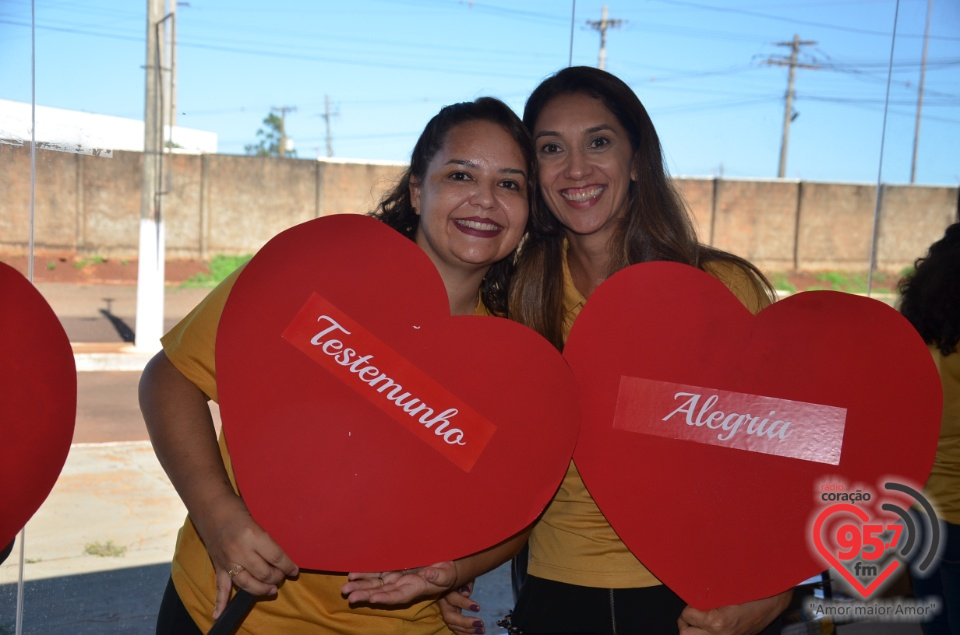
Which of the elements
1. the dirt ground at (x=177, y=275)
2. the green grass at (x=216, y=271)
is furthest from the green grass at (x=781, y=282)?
the green grass at (x=216, y=271)

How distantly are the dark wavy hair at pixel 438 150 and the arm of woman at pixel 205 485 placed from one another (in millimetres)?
483

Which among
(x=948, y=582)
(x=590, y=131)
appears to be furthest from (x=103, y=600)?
(x=948, y=582)

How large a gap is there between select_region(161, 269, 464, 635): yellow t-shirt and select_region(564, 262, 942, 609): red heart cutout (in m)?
0.37

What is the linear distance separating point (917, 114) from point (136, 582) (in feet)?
9.49

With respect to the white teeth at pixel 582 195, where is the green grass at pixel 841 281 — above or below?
below

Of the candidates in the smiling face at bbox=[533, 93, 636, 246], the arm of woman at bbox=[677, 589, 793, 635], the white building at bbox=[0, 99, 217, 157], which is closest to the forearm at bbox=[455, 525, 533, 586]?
the arm of woman at bbox=[677, 589, 793, 635]

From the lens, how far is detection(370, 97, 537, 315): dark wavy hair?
1.31 meters

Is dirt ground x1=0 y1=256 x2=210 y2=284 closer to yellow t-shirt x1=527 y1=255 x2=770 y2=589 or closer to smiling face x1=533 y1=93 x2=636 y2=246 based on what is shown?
smiling face x1=533 y1=93 x2=636 y2=246

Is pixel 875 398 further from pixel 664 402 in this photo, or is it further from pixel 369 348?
pixel 369 348

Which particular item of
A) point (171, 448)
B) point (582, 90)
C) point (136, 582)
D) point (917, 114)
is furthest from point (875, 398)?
point (136, 582)

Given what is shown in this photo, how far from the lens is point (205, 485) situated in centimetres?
111

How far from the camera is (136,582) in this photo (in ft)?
8.91

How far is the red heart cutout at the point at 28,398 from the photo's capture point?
3.50 ft

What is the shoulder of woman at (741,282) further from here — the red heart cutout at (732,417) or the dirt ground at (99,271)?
the dirt ground at (99,271)
